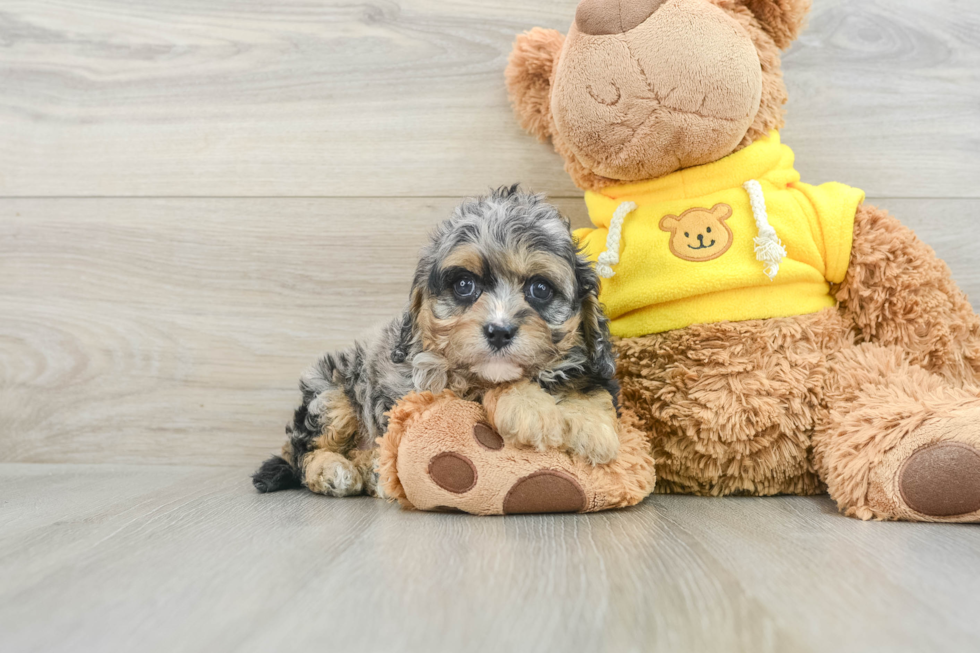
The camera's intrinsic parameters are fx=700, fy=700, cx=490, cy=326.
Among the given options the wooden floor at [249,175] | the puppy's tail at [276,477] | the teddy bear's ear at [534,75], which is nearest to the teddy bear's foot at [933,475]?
the wooden floor at [249,175]

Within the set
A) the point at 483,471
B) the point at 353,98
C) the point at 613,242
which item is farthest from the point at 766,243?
the point at 353,98

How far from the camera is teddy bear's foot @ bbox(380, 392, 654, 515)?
1.47 meters

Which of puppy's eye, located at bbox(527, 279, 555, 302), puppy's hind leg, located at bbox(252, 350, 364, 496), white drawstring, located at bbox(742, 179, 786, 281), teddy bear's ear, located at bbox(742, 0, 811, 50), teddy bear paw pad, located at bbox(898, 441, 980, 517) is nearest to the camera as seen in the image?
teddy bear paw pad, located at bbox(898, 441, 980, 517)

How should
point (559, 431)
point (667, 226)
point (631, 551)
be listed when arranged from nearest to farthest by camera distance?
point (631, 551), point (559, 431), point (667, 226)

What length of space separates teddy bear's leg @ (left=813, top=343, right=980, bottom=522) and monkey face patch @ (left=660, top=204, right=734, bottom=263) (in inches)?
16.0

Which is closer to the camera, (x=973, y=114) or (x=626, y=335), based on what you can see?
(x=626, y=335)

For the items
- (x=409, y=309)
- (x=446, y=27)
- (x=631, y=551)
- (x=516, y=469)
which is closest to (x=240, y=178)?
(x=446, y=27)

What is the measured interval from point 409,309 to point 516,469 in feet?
1.60

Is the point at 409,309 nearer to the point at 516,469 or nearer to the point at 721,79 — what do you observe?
the point at 516,469

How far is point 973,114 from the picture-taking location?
2215mm

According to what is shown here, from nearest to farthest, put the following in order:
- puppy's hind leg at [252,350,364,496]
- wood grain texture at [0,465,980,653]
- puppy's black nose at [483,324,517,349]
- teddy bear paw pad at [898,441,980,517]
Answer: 1. wood grain texture at [0,465,980,653]
2. teddy bear paw pad at [898,441,980,517]
3. puppy's black nose at [483,324,517,349]
4. puppy's hind leg at [252,350,364,496]

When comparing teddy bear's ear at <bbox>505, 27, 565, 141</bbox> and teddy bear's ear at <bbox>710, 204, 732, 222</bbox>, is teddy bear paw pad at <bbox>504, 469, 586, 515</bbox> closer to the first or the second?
teddy bear's ear at <bbox>710, 204, 732, 222</bbox>

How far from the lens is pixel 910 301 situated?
1733 millimetres

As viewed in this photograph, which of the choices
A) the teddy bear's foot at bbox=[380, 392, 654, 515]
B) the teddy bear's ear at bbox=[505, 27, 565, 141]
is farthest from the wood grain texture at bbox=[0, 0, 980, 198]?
the teddy bear's foot at bbox=[380, 392, 654, 515]
